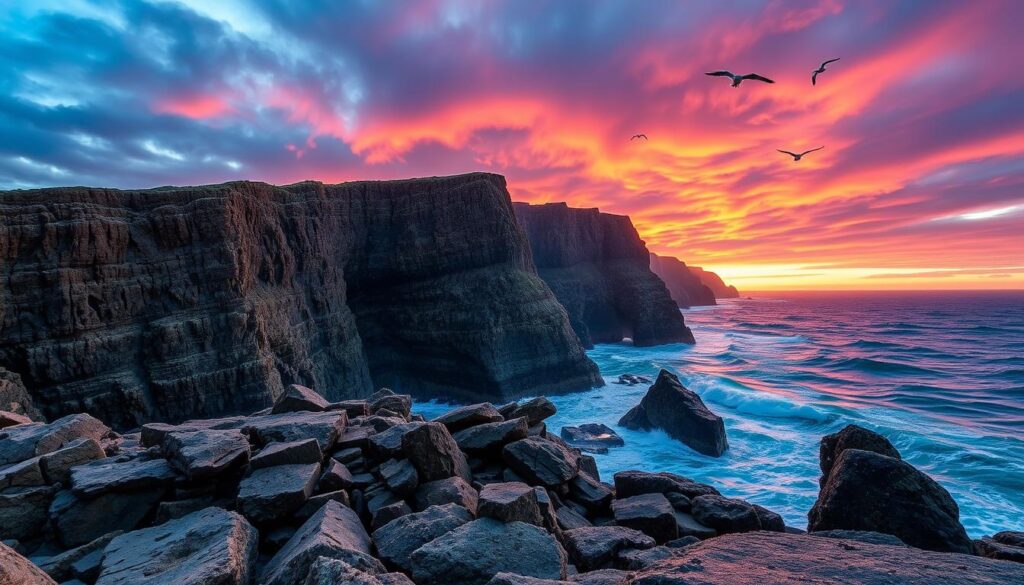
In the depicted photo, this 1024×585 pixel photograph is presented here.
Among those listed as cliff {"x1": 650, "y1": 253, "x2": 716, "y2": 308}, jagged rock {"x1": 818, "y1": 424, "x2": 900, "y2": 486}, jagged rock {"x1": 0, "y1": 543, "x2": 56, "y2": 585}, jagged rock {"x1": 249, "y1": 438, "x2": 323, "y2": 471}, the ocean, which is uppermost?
cliff {"x1": 650, "y1": 253, "x2": 716, "y2": 308}

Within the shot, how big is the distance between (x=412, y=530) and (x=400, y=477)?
4.41 feet

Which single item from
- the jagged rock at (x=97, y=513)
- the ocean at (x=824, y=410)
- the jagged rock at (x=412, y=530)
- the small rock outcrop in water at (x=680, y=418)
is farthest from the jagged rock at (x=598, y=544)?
the small rock outcrop in water at (x=680, y=418)

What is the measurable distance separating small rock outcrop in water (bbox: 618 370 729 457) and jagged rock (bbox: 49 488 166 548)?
2074 cm

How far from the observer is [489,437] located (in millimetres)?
7828

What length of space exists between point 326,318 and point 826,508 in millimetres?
26751

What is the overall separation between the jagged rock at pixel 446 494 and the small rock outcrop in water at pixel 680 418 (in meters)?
17.9

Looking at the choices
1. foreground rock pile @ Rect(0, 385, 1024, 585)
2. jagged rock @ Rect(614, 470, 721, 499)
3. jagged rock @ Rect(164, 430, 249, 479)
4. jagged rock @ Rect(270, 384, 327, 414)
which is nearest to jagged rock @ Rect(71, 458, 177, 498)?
foreground rock pile @ Rect(0, 385, 1024, 585)

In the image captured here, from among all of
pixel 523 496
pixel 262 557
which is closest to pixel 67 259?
pixel 262 557

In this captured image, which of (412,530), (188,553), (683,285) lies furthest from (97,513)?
(683,285)

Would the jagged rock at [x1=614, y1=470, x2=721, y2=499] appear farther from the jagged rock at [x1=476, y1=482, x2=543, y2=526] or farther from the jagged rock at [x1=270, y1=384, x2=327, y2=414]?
the jagged rock at [x1=270, y1=384, x2=327, y2=414]

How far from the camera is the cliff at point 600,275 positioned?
56.6 meters

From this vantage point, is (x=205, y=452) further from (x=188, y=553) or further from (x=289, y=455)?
(x=188, y=553)

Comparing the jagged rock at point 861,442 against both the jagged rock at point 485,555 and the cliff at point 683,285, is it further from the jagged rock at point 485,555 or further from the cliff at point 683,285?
the cliff at point 683,285

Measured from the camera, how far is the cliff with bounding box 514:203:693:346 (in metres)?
56.6
